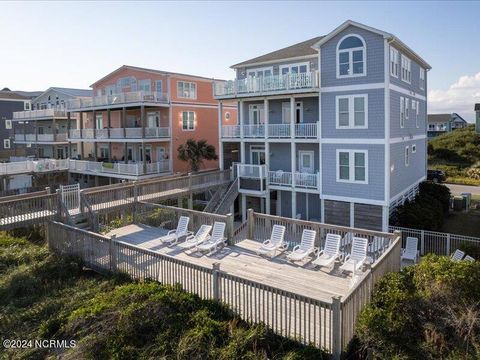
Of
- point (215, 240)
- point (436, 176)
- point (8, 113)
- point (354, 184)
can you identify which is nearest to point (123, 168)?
point (354, 184)

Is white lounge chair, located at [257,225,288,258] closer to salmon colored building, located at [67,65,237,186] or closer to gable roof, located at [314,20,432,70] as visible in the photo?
gable roof, located at [314,20,432,70]

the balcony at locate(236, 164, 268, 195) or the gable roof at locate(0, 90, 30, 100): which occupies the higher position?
the gable roof at locate(0, 90, 30, 100)

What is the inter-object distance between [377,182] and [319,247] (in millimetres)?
7523

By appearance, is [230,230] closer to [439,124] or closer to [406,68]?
[406,68]

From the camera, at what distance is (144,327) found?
8.73 m

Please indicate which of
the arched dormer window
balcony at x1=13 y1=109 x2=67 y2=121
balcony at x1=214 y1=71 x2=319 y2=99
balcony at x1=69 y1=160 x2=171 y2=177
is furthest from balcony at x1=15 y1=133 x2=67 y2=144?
the arched dormer window

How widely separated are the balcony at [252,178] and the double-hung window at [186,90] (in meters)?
Result: 10.3

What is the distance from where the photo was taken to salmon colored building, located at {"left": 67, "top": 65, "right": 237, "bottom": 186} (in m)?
29.9

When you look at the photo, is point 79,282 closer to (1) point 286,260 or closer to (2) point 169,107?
(1) point 286,260

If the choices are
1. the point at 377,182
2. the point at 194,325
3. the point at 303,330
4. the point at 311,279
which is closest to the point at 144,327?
the point at 194,325

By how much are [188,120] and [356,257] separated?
75.0ft

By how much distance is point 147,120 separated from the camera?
109 ft

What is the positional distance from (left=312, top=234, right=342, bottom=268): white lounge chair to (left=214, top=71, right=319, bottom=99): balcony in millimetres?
10421

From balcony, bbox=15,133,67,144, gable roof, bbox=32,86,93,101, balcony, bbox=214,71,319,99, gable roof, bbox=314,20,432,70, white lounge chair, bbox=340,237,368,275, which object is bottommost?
white lounge chair, bbox=340,237,368,275
